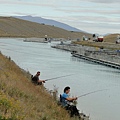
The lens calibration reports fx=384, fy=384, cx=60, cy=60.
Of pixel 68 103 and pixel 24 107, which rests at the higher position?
pixel 24 107

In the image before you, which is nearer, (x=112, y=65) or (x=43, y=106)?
(x=43, y=106)

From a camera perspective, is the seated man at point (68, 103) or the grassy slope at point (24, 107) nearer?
the grassy slope at point (24, 107)

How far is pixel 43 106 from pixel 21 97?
81 centimetres

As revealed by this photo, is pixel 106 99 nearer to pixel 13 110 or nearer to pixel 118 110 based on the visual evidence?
pixel 118 110

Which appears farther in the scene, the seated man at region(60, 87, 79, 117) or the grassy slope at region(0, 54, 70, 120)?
the seated man at region(60, 87, 79, 117)

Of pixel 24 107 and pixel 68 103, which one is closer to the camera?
pixel 24 107

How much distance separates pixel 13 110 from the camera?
990cm

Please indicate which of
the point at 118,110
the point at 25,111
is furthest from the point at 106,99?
the point at 25,111

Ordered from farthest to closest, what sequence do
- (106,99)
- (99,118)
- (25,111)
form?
(106,99)
(99,118)
(25,111)

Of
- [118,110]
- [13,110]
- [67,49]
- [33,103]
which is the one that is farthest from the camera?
[67,49]

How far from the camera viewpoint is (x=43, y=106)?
42.0 ft

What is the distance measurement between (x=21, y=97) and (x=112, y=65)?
41525 mm

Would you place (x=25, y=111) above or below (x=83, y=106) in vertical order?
above

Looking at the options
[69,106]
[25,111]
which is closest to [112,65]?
[69,106]
